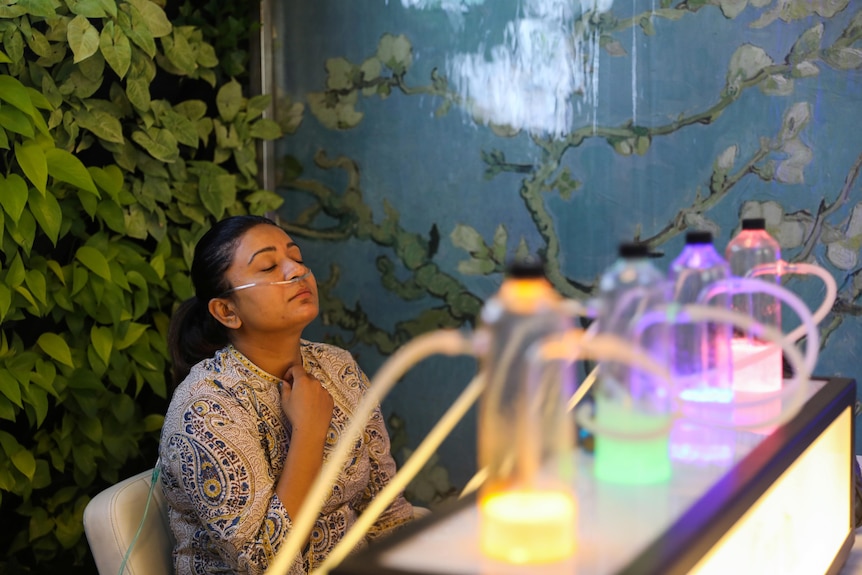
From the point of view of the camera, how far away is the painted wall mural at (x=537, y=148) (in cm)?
247

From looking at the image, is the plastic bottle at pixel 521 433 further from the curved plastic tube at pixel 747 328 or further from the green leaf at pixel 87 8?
the green leaf at pixel 87 8

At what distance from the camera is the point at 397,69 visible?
2902mm

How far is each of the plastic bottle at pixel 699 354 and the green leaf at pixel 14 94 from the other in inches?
59.9

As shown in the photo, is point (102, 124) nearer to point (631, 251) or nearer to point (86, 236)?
point (86, 236)

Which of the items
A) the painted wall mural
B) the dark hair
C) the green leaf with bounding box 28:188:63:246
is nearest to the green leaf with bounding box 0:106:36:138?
the green leaf with bounding box 28:188:63:246

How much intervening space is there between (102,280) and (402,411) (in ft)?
3.46

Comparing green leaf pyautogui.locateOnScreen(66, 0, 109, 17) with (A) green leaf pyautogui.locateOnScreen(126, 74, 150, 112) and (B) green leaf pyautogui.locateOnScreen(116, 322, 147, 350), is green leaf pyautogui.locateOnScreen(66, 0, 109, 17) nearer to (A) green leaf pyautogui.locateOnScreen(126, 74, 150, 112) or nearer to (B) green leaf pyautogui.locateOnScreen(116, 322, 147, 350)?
(A) green leaf pyautogui.locateOnScreen(126, 74, 150, 112)

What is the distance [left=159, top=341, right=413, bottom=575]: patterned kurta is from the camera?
1701mm

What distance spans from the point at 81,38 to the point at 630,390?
1.79 metres

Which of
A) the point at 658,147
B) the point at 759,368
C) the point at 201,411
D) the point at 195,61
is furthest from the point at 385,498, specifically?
the point at 195,61

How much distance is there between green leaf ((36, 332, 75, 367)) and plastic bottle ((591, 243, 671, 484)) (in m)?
1.60

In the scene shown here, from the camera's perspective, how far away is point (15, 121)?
212 centimetres

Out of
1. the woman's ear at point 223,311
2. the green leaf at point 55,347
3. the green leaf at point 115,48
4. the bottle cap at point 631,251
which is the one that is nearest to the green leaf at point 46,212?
the green leaf at point 55,347

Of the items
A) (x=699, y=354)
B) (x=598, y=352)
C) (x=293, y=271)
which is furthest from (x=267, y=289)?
Answer: (x=598, y=352)
